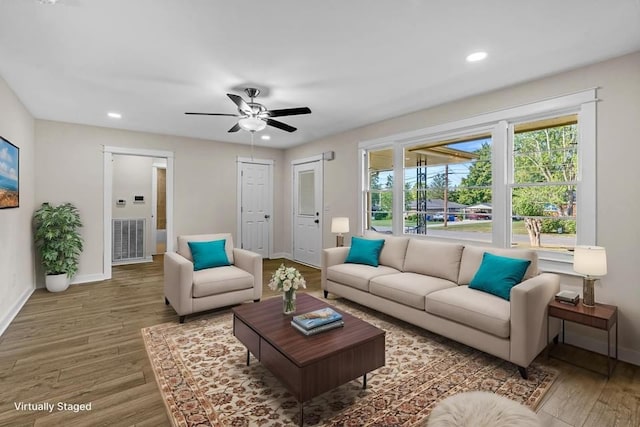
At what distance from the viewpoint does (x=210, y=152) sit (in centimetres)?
611

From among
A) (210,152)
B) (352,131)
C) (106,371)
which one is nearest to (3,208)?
(106,371)

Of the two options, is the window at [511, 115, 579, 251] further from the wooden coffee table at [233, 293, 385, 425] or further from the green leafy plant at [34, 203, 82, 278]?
the green leafy plant at [34, 203, 82, 278]

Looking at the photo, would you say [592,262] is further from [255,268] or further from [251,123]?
[251,123]

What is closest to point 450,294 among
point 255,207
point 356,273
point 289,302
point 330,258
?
point 356,273

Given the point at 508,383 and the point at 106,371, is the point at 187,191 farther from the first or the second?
the point at 508,383

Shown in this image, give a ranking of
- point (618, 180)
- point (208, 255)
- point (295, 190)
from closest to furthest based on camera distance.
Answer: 1. point (618, 180)
2. point (208, 255)
3. point (295, 190)

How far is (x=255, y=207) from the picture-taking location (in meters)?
6.79

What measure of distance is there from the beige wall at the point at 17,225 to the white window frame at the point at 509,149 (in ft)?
14.8

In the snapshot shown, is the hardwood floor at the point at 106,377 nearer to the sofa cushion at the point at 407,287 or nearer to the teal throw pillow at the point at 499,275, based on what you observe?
the teal throw pillow at the point at 499,275

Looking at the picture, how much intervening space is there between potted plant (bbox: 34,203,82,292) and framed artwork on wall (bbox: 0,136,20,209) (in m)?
0.82

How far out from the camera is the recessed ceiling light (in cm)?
260

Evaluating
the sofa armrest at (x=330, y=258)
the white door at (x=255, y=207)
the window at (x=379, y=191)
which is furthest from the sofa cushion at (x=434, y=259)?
the white door at (x=255, y=207)

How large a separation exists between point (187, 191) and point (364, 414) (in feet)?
16.8

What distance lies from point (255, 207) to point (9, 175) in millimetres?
4013
